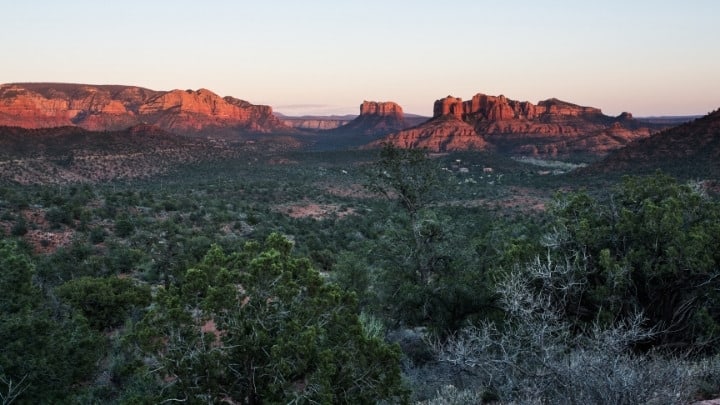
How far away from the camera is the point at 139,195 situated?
33875 mm

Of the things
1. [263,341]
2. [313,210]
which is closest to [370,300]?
[263,341]

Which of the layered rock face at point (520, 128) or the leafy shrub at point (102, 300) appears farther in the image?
the layered rock face at point (520, 128)

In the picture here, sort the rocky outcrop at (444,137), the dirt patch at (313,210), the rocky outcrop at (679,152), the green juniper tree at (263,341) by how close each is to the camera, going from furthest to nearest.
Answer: the rocky outcrop at (444,137) < the rocky outcrop at (679,152) < the dirt patch at (313,210) < the green juniper tree at (263,341)

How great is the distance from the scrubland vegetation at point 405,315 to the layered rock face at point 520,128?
100 m

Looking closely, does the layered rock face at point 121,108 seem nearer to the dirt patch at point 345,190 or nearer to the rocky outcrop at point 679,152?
the dirt patch at point 345,190

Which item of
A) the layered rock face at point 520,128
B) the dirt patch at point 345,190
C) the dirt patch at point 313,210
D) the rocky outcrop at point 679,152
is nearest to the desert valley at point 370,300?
the dirt patch at point 313,210

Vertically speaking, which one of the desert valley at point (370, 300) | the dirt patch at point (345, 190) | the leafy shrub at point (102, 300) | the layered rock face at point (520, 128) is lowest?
the dirt patch at point (345, 190)

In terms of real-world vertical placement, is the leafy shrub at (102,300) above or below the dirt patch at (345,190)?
above

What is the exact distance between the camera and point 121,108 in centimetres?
15288

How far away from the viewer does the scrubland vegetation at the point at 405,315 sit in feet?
20.1

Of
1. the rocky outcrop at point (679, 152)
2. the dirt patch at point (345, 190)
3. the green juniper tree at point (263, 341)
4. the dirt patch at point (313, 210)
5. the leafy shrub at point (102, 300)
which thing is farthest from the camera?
the dirt patch at point (345, 190)

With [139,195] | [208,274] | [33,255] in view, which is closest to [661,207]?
[208,274]

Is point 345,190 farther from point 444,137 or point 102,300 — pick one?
point 444,137

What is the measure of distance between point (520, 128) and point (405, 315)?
5279 inches
